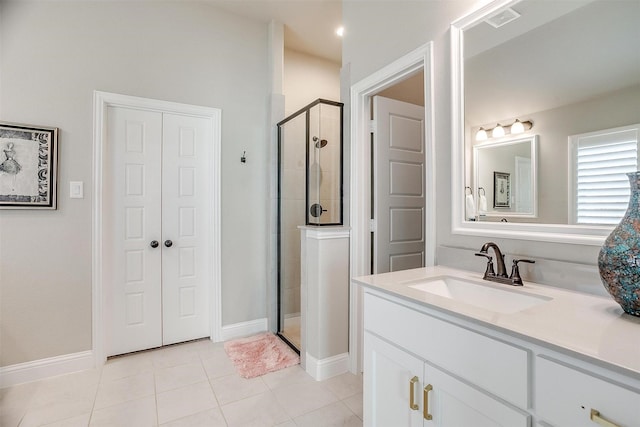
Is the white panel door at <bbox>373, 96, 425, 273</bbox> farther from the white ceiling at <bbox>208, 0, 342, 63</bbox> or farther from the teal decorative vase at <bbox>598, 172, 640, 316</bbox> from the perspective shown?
the teal decorative vase at <bbox>598, 172, 640, 316</bbox>

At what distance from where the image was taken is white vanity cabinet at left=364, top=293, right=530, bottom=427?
2.65ft

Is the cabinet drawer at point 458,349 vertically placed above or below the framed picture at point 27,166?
below

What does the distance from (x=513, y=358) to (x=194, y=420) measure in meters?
1.76

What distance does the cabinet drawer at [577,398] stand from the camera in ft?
1.97

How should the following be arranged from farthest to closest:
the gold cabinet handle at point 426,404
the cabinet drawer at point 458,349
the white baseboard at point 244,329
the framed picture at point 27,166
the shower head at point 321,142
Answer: the white baseboard at point 244,329
the shower head at point 321,142
the framed picture at point 27,166
the gold cabinet handle at point 426,404
the cabinet drawer at point 458,349

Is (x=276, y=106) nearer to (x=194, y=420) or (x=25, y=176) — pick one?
(x=25, y=176)

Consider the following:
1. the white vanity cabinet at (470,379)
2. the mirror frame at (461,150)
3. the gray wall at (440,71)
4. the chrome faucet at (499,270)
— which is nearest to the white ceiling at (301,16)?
the gray wall at (440,71)

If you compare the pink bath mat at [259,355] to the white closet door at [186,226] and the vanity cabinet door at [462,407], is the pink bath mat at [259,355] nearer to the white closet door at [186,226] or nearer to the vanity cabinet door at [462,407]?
the white closet door at [186,226]

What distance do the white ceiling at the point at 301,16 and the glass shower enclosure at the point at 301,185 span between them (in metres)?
1.02

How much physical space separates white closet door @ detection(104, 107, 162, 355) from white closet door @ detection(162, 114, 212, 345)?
2.8 inches

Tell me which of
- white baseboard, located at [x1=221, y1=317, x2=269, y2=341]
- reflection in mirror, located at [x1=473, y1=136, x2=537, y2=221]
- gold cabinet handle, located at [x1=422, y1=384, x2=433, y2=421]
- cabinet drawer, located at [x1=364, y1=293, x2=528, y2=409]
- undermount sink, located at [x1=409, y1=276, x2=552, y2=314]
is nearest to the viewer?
cabinet drawer, located at [x1=364, y1=293, x2=528, y2=409]

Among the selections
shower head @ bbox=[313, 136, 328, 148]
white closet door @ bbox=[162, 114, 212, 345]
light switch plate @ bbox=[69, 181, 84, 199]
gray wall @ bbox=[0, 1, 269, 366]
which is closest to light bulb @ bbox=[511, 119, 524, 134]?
shower head @ bbox=[313, 136, 328, 148]

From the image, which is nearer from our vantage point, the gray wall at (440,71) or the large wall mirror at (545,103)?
the large wall mirror at (545,103)

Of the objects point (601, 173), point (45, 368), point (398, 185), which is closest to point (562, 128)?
point (601, 173)
